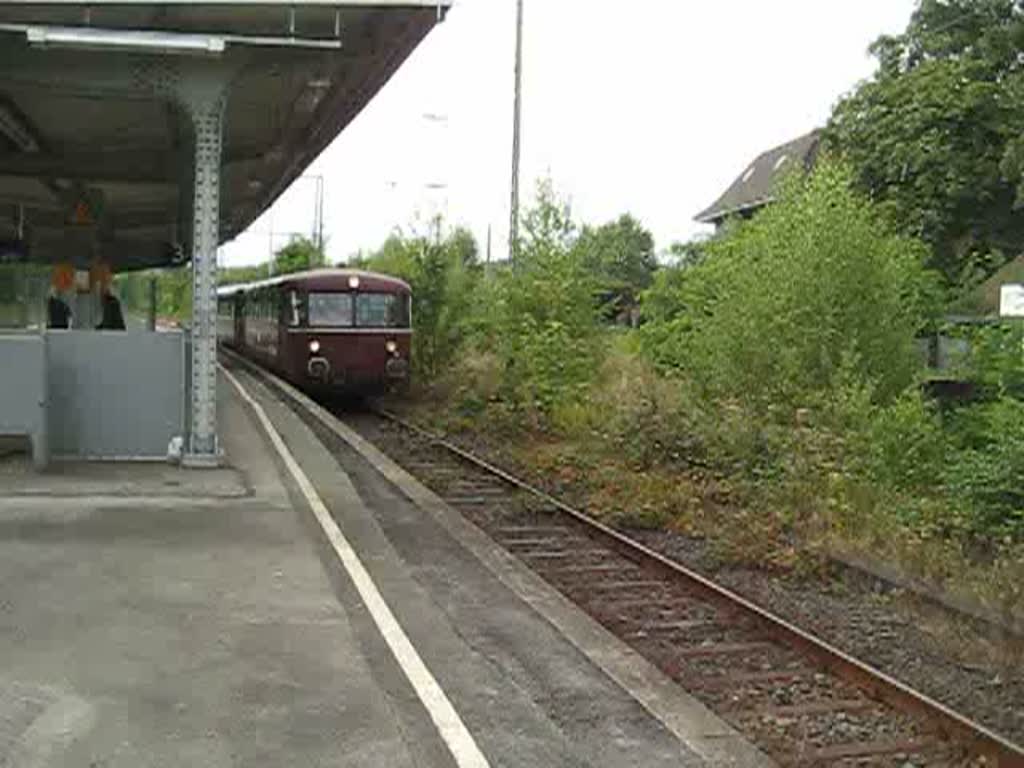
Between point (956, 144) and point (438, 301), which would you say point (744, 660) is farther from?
point (956, 144)

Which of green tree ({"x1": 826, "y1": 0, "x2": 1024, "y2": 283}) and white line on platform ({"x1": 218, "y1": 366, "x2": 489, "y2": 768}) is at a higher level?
green tree ({"x1": 826, "y1": 0, "x2": 1024, "y2": 283})

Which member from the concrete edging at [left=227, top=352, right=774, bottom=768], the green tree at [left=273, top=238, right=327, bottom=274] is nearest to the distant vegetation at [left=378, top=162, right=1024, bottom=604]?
the concrete edging at [left=227, top=352, right=774, bottom=768]

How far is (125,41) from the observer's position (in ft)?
32.1

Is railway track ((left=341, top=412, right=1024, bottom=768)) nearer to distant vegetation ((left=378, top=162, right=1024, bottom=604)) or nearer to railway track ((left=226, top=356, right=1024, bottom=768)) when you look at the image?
railway track ((left=226, top=356, right=1024, bottom=768))

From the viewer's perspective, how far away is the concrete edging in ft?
16.7

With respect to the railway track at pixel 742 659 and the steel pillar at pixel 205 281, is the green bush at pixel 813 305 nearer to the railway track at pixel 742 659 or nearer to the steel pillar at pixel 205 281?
the railway track at pixel 742 659

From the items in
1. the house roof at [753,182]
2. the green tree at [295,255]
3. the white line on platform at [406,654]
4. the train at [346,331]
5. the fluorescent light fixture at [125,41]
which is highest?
the house roof at [753,182]

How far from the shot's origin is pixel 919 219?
3634 cm

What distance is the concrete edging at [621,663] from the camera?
5.08 meters

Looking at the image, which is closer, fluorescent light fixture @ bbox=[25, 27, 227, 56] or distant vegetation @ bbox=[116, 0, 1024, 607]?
fluorescent light fixture @ bbox=[25, 27, 227, 56]

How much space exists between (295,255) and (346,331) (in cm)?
4250

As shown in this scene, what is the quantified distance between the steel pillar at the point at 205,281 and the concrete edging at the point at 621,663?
91.3 inches

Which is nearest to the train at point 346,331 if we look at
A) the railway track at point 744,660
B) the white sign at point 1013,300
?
the white sign at point 1013,300

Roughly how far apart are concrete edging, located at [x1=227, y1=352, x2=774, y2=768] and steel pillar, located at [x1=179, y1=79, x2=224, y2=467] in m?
2.32
